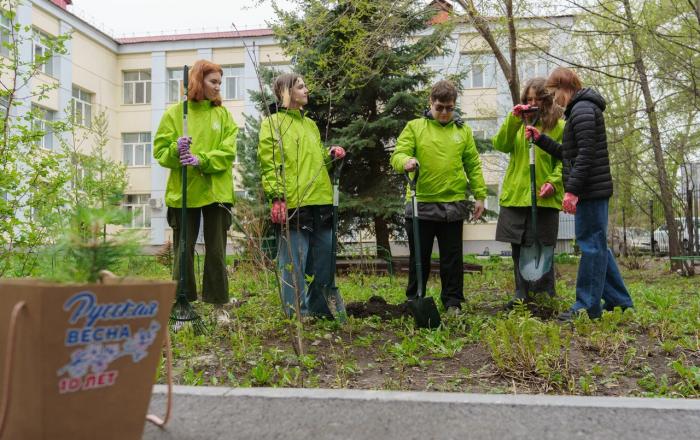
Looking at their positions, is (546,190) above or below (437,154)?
below

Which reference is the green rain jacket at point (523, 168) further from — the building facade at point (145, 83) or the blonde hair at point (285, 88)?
the building facade at point (145, 83)

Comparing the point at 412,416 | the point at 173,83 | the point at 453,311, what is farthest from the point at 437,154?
the point at 173,83

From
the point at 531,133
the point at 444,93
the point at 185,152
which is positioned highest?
the point at 444,93

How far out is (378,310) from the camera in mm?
4727

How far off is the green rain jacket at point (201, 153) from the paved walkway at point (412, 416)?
2.00 metres

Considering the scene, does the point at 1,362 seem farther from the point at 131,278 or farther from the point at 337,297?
the point at 337,297

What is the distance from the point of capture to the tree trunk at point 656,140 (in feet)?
29.0

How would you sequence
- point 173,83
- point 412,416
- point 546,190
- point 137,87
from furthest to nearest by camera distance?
point 137,87, point 173,83, point 546,190, point 412,416

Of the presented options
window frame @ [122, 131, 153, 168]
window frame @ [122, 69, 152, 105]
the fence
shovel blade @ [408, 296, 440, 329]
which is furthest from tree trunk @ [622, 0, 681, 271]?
window frame @ [122, 69, 152, 105]

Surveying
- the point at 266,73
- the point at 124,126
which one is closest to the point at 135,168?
the point at 124,126

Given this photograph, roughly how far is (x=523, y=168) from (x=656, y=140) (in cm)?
702

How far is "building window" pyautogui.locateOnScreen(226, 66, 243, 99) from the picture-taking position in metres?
27.1

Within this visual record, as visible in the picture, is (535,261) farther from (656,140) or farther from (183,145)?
(656,140)

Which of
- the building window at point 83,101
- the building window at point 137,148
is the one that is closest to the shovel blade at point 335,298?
the building window at point 83,101
